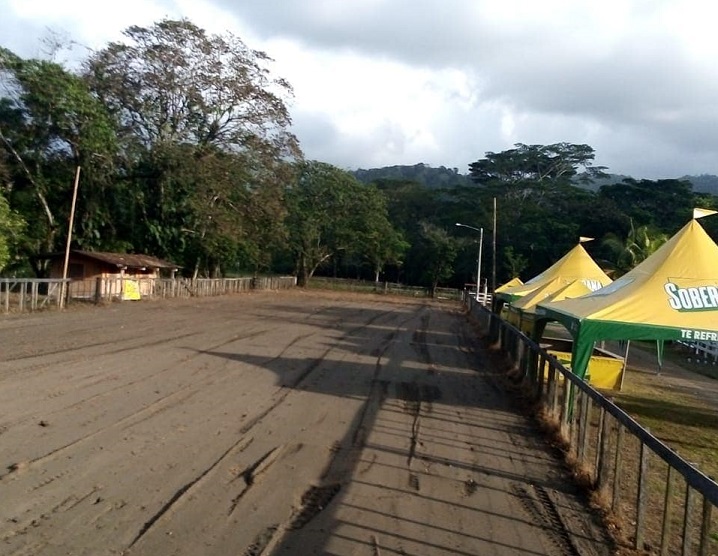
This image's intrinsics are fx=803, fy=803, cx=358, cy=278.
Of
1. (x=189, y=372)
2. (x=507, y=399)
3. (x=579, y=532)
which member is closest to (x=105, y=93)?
(x=189, y=372)

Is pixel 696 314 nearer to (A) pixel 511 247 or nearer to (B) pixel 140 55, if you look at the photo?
(B) pixel 140 55

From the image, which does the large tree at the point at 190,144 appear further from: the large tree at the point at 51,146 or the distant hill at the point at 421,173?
the distant hill at the point at 421,173

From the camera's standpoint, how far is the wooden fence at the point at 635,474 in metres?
6.15

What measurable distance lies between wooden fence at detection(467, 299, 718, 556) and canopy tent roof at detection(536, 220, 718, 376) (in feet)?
3.34

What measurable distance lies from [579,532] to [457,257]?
7514 cm

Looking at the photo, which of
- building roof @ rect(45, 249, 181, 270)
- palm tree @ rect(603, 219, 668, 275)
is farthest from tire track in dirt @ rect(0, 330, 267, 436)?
palm tree @ rect(603, 219, 668, 275)

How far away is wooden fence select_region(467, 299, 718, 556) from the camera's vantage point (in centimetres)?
615

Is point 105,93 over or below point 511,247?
over

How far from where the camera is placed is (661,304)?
14133 millimetres

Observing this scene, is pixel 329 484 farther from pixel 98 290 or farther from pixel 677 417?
pixel 98 290

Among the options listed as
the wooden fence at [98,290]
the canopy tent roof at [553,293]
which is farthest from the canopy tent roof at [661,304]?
the wooden fence at [98,290]

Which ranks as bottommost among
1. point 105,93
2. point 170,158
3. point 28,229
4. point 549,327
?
point 549,327

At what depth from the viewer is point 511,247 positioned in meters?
72.9

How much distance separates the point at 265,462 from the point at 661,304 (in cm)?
838
